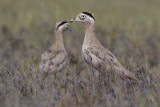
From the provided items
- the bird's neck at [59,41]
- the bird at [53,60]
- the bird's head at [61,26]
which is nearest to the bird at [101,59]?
the bird at [53,60]

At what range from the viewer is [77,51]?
9062 mm

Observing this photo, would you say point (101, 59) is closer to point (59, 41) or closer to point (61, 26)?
point (59, 41)

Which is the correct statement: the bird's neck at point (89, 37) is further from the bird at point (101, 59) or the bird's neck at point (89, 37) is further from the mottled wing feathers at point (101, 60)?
the mottled wing feathers at point (101, 60)

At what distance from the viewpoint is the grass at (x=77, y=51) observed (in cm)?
472

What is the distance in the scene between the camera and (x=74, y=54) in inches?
336

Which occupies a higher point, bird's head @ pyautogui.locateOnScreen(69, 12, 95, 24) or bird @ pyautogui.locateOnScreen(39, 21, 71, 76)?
bird's head @ pyautogui.locateOnScreen(69, 12, 95, 24)

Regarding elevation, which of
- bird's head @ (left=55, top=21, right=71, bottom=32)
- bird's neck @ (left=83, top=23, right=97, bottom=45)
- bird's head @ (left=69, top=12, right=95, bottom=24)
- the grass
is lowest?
the grass

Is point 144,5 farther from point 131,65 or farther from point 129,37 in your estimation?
point 131,65

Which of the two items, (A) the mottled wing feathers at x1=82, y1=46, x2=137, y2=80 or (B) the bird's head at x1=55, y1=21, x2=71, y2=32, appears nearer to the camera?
(A) the mottled wing feathers at x1=82, y1=46, x2=137, y2=80

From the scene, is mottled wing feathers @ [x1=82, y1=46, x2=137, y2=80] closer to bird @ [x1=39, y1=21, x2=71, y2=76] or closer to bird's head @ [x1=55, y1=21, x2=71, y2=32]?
bird @ [x1=39, y1=21, x2=71, y2=76]

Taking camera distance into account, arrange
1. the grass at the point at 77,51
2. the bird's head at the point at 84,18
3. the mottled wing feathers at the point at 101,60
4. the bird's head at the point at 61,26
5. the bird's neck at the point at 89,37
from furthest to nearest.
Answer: the bird's head at the point at 61,26 → the bird's head at the point at 84,18 → the bird's neck at the point at 89,37 → the mottled wing feathers at the point at 101,60 → the grass at the point at 77,51

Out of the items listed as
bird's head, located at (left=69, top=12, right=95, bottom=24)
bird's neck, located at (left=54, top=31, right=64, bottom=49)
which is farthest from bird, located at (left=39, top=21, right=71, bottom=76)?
bird's head, located at (left=69, top=12, right=95, bottom=24)

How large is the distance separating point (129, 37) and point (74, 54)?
2481mm

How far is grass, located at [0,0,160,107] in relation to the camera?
472 cm
